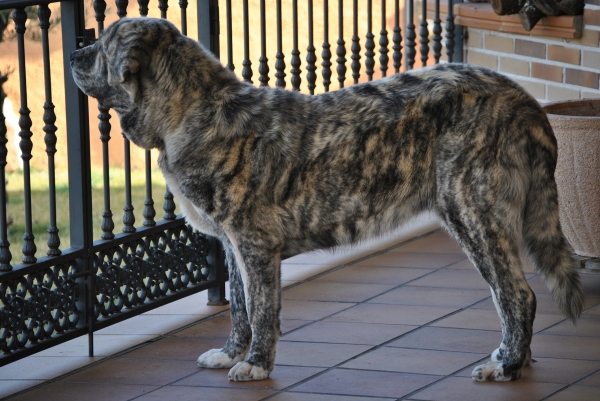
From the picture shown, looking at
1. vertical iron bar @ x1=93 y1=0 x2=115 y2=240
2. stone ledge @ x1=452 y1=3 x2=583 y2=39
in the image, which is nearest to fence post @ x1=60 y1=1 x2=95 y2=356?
vertical iron bar @ x1=93 y1=0 x2=115 y2=240

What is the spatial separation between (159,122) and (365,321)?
4.60ft

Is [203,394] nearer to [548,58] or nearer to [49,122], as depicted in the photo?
[49,122]

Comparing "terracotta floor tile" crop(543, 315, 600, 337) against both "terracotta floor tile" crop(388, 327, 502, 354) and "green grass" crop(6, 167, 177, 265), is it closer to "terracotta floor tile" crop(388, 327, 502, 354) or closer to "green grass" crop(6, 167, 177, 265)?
"terracotta floor tile" crop(388, 327, 502, 354)

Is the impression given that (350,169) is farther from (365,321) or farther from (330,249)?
(365,321)

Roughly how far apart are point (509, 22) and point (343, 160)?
8.43 feet

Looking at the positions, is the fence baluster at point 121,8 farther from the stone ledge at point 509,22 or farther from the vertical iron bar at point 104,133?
the stone ledge at point 509,22

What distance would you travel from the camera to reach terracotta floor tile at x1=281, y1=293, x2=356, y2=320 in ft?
14.9

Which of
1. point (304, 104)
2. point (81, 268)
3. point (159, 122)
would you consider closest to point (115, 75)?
point (159, 122)

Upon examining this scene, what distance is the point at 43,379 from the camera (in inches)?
153

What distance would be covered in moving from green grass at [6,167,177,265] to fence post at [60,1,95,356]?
2.96 meters

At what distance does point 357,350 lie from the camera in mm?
4066

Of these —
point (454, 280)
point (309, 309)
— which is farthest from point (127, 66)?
point (454, 280)

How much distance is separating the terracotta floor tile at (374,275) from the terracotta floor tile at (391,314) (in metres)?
0.40

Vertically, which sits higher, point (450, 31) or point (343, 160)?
point (450, 31)
